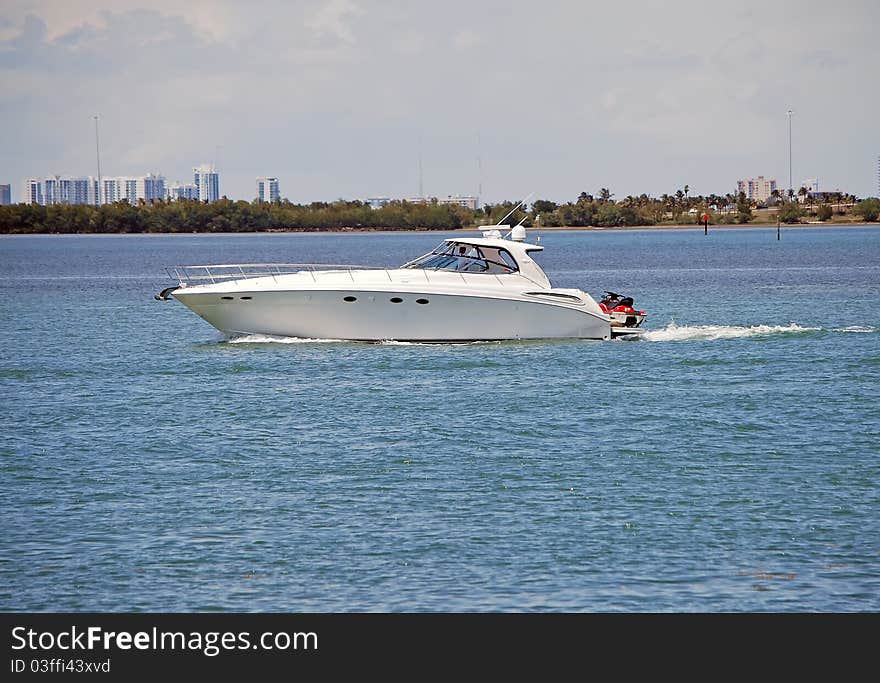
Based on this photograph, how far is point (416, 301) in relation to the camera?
35.6 metres

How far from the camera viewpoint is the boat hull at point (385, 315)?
117ft

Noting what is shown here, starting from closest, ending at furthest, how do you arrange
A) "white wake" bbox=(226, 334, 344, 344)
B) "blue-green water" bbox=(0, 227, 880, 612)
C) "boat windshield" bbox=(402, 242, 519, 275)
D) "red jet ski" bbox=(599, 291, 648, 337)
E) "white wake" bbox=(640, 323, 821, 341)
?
"blue-green water" bbox=(0, 227, 880, 612)
"boat windshield" bbox=(402, 242, 519, 275)
"white wake" bbox=(226, 334, 344, 344)
"red jet ski" bbox=(599, 291, 648, 337)
"white wake" bbox=(640, 323, 821, 341)

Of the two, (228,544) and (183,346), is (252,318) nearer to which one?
(183,346)

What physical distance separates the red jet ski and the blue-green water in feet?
1.73

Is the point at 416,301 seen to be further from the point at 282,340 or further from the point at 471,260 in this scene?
the point at 282,340

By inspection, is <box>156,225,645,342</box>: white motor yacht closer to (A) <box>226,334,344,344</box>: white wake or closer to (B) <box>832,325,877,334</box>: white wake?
(A) <box>226,334,344,344</box>: white wake

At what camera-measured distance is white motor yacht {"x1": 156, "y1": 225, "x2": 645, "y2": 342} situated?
35.6m

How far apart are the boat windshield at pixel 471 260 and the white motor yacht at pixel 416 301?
0.03 m

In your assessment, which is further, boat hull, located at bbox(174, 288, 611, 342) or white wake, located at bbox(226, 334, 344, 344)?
white wake, located at bbox(226, 334, 344, 344)

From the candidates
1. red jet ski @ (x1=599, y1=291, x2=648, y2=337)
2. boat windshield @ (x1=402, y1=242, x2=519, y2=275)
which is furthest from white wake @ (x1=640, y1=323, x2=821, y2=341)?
boat windshield @ (x1=402, y1=242, x2=519, y2=275)

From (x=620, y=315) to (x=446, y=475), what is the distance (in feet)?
56.4

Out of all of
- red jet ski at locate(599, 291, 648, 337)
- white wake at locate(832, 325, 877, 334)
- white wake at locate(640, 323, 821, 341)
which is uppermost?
red jet ski at locate(599, 291, 648, 337)

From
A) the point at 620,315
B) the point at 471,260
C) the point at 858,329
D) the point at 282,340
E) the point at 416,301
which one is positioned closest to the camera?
the point at 416,301

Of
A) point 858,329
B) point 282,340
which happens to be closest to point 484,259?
point 282,340
